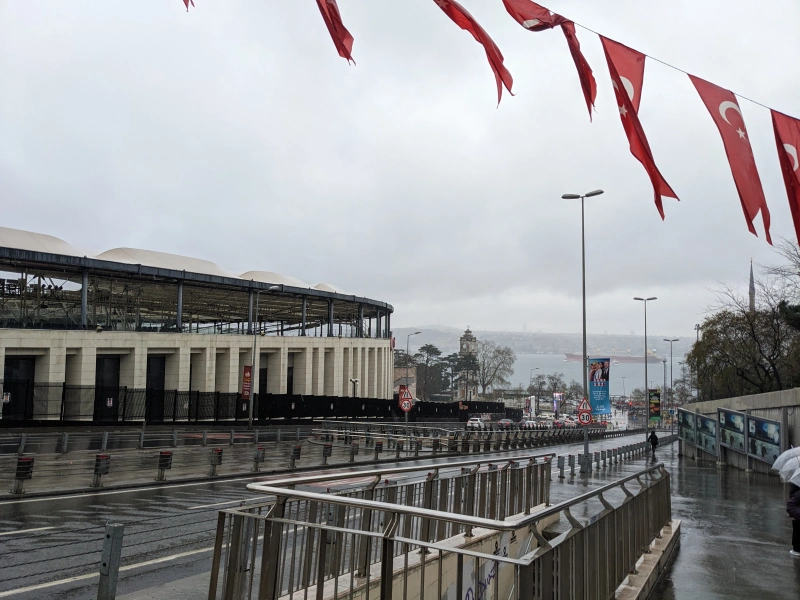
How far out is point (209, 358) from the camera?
52.0m

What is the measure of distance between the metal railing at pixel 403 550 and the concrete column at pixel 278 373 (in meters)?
51.4

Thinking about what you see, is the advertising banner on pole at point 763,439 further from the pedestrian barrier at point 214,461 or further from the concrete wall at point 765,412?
the pedestrian barrier at point 214,461

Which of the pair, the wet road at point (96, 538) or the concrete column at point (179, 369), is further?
the concrete column at point (179, 369)

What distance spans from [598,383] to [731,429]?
8.38m

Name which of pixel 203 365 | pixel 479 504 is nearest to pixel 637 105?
pixel 479 504

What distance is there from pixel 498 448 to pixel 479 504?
38.2m

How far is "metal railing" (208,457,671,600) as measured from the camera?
5031mm

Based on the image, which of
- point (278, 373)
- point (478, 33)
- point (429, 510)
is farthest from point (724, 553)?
point (278, 373)

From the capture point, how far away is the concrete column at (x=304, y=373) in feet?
201

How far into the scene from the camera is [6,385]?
37.6 metres

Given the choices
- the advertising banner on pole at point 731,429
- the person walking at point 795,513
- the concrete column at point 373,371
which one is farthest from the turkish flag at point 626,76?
the concrete column at point 373,371

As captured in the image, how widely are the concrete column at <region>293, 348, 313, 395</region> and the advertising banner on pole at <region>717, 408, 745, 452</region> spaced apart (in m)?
35.8

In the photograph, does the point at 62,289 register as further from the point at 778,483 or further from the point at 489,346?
the point at 489,346

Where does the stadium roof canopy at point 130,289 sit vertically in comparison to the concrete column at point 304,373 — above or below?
above
